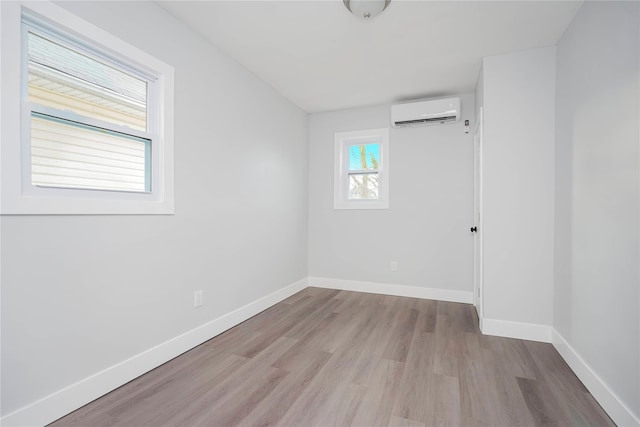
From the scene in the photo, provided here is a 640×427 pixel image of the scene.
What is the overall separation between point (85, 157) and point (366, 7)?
2.07m

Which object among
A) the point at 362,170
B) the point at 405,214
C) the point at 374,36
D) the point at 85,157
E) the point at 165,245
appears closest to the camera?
the point at 85,157

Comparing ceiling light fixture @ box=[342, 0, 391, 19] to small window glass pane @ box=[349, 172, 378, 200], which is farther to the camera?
small window glass pane @ box=[349, 172, 378, 200]

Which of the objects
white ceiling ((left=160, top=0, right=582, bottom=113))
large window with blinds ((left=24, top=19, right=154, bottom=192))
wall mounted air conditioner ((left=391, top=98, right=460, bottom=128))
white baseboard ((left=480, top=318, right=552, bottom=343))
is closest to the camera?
large window with blinds ((left=24, top=19, right=154, bottom=192))

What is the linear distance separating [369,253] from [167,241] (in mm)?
2743

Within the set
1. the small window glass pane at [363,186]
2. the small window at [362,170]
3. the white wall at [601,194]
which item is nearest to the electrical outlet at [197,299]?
the small window at [362,170]

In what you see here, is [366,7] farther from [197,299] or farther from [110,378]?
[110,378]

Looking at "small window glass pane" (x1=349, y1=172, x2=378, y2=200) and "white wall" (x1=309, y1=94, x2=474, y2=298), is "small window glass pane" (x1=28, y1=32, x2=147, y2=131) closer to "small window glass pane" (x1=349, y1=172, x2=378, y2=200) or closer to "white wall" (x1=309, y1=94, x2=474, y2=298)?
"white wall" (x1=309, y1=94, x2=474, y2=298)

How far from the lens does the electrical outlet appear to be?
244 cm

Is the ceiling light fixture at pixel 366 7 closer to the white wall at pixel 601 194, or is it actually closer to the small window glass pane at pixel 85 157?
the white wall at pixel 601 194

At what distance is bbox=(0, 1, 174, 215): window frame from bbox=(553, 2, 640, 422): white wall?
282cm

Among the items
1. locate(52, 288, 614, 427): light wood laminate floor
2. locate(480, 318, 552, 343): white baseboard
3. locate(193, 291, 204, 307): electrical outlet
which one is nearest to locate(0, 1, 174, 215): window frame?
locate(193, 291, 204, 307): electrical outlet

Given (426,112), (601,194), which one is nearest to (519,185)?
(601,194)

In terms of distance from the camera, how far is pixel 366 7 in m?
2.02

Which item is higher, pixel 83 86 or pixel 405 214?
pixel 83 86
